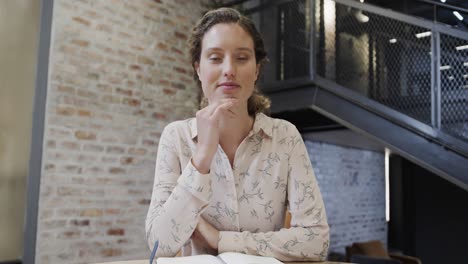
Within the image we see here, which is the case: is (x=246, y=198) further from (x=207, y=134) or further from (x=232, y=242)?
(x=207, y=134)

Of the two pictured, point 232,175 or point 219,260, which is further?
point 232,175

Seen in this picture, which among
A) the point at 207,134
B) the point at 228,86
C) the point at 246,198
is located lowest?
the point at 246,198

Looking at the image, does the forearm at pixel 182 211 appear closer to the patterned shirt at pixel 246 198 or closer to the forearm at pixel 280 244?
the patterned shirt at pixel 246 198

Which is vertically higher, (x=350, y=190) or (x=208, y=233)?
(x=208, y=233)

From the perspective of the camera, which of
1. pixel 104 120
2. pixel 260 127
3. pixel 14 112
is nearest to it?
pixel 260 127

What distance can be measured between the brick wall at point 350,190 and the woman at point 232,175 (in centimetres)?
458

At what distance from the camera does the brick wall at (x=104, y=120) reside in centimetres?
303

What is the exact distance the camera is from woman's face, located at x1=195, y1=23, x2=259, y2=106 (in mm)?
1174

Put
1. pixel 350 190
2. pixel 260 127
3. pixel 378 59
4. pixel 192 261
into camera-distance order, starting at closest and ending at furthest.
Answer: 1. pixel 192 261
2. pixel 260 127
3. pixel 378 59
4. pixel 350 190

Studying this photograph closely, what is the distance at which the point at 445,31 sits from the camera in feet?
9.68

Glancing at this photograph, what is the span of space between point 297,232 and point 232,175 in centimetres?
26

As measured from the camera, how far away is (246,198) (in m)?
1.24

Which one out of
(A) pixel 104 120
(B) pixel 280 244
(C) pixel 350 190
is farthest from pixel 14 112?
(C) pixel 350 190

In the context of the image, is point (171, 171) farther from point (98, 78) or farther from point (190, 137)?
point (98, 78)
